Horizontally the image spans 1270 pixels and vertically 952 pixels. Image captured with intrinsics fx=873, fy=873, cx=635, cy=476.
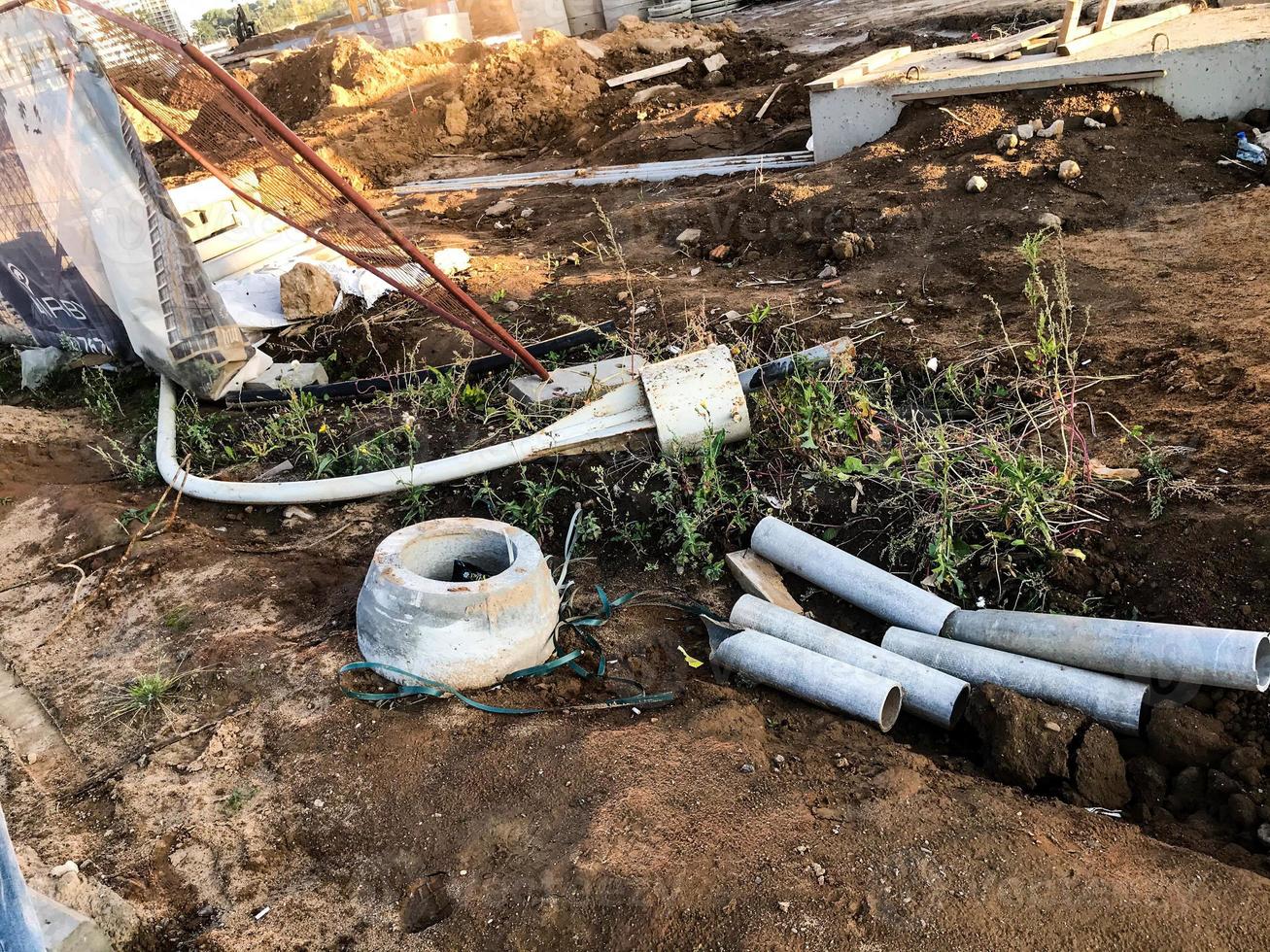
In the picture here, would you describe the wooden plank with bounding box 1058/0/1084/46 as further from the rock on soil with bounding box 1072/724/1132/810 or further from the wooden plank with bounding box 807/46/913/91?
the rock on soil with bounding box 1072/724/1132/810

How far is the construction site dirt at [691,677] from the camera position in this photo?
2.27 metres

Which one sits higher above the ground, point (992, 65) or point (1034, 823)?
point (992, 65)

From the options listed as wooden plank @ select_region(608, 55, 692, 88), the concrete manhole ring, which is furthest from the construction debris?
wooden plank @ select_region(608, 55, 692, 88)

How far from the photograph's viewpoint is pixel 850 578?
11.0 ft

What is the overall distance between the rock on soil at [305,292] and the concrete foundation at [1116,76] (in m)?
4.90

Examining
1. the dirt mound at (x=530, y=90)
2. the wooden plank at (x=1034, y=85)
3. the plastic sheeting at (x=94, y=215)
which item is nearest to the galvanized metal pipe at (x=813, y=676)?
the plastic sheeting at (x=94, y=215)

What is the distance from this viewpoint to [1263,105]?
6.57 meters

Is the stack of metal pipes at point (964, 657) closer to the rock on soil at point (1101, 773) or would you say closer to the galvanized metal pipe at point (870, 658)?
the galvanized metal pipe at point (870, 658)

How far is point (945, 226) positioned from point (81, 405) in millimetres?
6064

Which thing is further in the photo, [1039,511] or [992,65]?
[992,65]

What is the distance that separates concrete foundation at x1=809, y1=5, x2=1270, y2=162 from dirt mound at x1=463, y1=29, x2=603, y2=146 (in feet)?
15.4

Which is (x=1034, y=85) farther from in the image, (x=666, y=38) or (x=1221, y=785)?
(x=666, y=38)

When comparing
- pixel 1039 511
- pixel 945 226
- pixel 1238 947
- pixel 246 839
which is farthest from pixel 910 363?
pixel 246 839

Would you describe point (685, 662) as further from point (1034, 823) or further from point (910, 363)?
point (910, 363)
